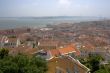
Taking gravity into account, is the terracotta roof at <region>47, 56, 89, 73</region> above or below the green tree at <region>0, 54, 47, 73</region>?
below

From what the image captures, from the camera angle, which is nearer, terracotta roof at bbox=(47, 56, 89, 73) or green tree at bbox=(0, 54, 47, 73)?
green tree at bbox=(0, 54, 47, 73)

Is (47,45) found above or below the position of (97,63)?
below

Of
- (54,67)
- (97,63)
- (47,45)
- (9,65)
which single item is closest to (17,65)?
(9,65)

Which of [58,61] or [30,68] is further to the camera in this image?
[58,61]

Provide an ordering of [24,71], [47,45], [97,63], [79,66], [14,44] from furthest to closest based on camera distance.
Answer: [14,44] → [47,45] → [97,63] → [79,66] → [24,71]

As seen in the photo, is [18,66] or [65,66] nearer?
[18,66]

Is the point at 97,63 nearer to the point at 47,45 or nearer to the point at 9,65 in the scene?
the point at 9,65

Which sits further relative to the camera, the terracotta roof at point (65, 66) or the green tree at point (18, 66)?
the terracotta roof at point (65, 66)

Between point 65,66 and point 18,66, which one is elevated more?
point 18,66

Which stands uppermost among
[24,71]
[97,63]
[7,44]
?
[24,71]

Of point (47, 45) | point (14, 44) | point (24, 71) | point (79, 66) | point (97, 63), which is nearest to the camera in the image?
point (24, 71)

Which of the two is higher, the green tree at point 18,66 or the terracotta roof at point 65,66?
the green tree at point 18,66
